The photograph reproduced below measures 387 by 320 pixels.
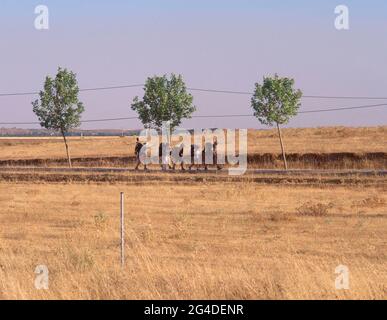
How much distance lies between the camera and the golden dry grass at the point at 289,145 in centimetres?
6386

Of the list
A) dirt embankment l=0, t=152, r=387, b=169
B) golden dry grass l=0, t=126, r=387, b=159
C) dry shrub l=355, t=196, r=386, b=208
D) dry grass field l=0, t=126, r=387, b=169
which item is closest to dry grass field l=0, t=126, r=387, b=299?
dry shrub l=355, t=196, r=386, b=208

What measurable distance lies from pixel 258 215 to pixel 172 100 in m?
37.7

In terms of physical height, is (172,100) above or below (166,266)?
above

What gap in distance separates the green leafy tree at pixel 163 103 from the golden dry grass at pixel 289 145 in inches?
262

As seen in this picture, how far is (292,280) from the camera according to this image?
1170 centimetres

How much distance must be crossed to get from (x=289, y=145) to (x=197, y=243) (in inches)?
2014

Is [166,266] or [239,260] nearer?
[166,266]

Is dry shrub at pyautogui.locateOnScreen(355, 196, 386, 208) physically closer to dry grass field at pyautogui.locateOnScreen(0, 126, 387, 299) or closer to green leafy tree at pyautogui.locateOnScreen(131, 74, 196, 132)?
dry grass field at pyautogui.locateOnScreen(0, 126, 387, 299)

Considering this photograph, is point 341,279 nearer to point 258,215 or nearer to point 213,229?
point 213,229

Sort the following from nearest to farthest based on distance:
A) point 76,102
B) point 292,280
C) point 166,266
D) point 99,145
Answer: point 292,280, point 166,266, point 76,102, point 99,145

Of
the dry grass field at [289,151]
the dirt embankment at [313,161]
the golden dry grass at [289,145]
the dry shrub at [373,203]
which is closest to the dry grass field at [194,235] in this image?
the dry shrub at [373,203]

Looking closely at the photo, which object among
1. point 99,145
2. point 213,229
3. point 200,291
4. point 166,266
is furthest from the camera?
point 99,145

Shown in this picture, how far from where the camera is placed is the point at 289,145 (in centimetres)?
6888
